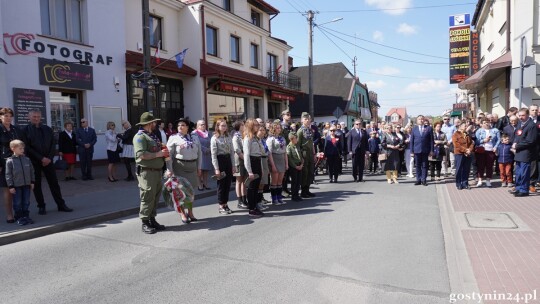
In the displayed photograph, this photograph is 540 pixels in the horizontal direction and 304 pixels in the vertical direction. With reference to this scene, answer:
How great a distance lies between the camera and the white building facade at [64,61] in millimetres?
10898

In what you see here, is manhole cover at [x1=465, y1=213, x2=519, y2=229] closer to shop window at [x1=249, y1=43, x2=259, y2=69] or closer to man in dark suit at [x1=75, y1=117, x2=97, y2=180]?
man in dark suit at [x1=75, y1=117, x2=97, y2=180]

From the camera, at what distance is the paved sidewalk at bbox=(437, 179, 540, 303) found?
3689mm

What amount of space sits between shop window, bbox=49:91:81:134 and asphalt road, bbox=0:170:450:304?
266 inches

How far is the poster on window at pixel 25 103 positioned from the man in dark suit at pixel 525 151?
12.2 metres

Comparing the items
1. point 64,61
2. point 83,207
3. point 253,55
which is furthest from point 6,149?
point 253,55

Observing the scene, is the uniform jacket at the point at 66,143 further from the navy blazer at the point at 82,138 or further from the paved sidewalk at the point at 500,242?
the paved sidewalk at the point at 500,242

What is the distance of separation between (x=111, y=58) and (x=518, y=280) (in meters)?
13.8

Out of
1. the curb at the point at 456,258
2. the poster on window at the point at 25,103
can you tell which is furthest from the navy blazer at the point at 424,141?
the poster on window at the point at 25,103

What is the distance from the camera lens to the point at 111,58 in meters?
13.7

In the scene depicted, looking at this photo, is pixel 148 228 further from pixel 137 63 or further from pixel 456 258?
pixel 137 63

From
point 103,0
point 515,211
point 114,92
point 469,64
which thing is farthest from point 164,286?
point 469,64

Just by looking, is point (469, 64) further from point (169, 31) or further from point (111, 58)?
point (111, 58)

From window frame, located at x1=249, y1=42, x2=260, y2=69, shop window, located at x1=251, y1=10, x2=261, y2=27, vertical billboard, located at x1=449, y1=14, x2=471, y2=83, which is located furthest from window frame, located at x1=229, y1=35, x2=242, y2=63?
vertical billboard, located at x1=449, y1=14, x2=471, y2=83

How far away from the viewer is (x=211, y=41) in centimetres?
1938
